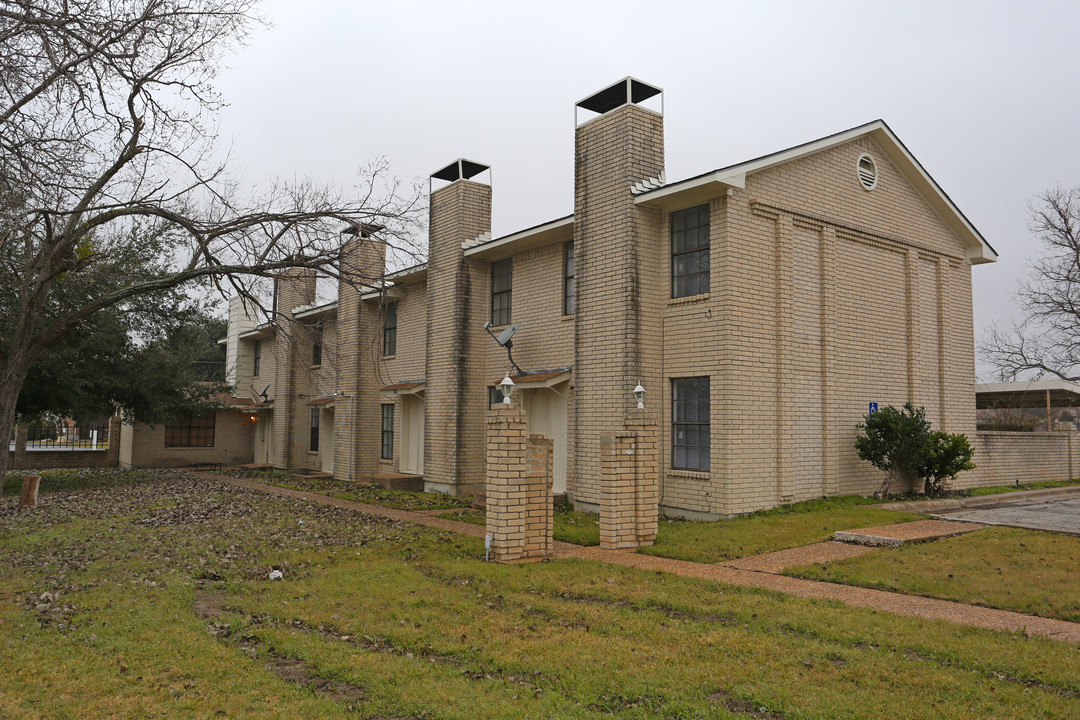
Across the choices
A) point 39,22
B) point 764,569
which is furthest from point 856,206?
point 39,22

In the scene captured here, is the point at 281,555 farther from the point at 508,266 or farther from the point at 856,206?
the point at 856,206

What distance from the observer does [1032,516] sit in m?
12.4

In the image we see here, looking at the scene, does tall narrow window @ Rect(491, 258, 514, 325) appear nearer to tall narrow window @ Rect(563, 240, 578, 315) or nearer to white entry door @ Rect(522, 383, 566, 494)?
tall narrow window @ Rect(563, 240, 578, 315)

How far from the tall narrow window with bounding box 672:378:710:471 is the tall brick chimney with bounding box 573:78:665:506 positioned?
414 mm

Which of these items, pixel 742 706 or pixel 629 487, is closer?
pixel 742 706

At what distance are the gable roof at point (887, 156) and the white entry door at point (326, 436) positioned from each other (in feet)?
55.5

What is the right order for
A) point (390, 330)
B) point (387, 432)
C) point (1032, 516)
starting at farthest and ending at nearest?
point (390, 330), point (387, 432), point (1032, 516)

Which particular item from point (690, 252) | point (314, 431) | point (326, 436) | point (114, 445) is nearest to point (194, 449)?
point (114, 445)

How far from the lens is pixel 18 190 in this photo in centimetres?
1020

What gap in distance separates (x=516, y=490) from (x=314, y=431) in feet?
67.5

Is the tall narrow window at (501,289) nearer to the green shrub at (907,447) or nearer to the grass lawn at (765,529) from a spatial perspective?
the grass lawn at (765,529)

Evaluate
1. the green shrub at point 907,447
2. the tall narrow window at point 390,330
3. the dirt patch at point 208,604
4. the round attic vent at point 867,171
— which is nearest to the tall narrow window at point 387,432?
the tall narrow window at point 390,330

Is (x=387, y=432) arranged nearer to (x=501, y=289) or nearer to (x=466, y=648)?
(x=501, y=289)

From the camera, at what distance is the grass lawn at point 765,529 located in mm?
10070
